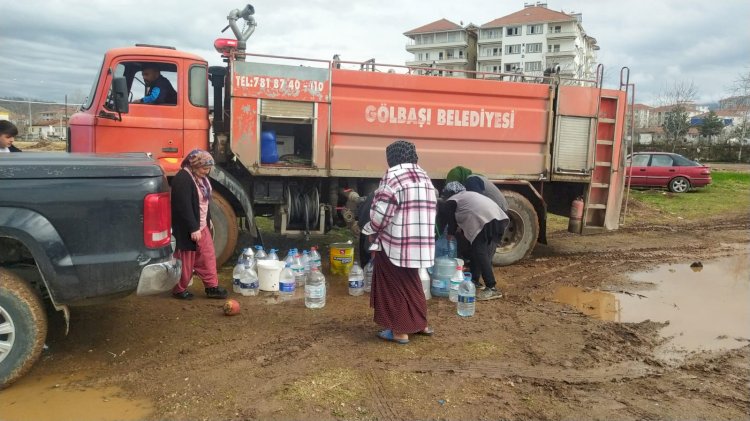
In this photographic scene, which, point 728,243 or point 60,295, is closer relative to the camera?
point 60,295

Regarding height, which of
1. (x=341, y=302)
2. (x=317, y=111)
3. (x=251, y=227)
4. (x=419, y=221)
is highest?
(x=317, y=111)

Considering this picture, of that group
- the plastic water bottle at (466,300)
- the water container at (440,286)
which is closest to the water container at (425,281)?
the water container at (440,286)

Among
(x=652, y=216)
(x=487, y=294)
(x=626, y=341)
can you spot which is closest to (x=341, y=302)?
(x=487, y=294)

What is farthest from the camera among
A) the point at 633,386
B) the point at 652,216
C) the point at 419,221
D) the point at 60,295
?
→ the point at 652,216

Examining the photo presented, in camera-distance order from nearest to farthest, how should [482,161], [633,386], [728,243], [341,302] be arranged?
[633,386]
[341,302]
[482,161]
[728,243]

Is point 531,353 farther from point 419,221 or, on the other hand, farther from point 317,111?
point 317,111

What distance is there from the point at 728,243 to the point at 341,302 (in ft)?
25.3

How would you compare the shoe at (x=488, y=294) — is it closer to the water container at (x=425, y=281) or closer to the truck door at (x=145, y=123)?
the water container at (x=425, y=281)

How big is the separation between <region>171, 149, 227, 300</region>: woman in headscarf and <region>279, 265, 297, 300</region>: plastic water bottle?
741 mm

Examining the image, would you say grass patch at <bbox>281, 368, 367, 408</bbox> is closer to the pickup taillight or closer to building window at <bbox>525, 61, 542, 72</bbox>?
the pickup taillight

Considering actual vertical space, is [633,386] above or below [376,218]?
below

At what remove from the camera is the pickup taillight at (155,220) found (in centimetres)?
361

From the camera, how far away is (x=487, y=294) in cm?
577

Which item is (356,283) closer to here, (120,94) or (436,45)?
(120,94)
